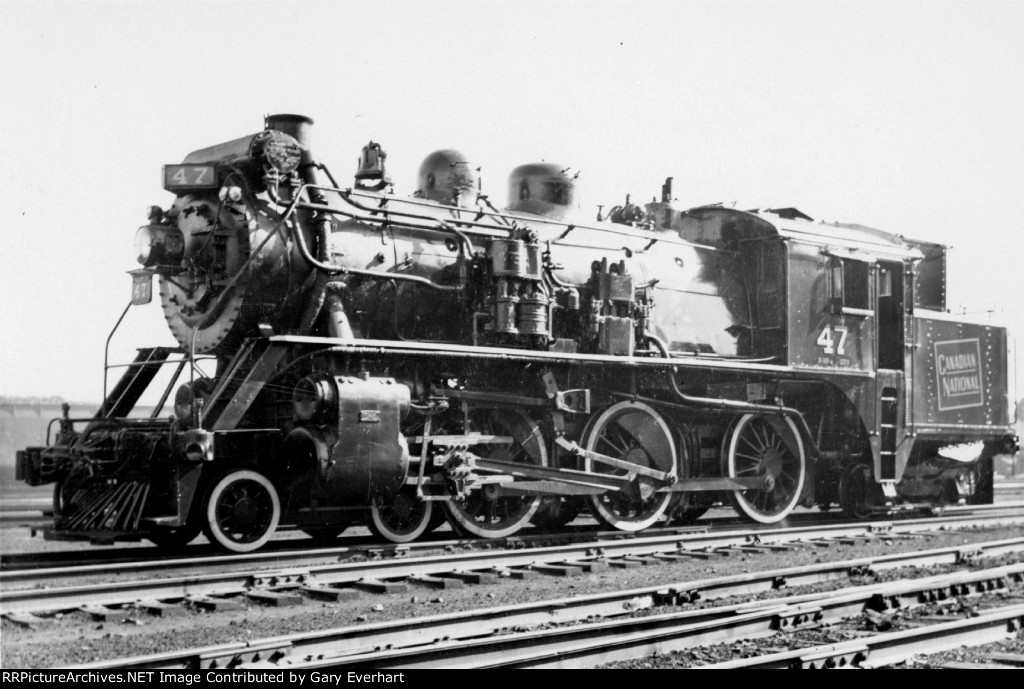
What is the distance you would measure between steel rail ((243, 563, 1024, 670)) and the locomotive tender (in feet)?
11.9

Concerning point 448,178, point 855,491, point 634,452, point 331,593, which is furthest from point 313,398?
point 855,491

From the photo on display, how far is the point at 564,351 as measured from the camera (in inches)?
425

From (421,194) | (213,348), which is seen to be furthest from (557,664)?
(421,194)

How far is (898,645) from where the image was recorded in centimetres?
548

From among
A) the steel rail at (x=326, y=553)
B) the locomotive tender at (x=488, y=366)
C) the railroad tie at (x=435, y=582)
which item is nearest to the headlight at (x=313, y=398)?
the locomotive tender at (x=488, y=366)

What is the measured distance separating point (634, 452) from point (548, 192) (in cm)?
297

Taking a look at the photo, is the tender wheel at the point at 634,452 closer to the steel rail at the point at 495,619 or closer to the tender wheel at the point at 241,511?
the steel rail at the point at 495,619

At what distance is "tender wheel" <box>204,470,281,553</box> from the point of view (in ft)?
28.2

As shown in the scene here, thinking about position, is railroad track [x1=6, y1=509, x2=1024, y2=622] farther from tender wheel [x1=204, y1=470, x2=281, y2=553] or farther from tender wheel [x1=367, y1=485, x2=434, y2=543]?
tender wheel [x1=367, y1=485, x2=434, y2=543]

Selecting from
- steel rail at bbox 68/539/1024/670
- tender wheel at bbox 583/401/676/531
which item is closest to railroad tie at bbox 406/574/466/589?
steel rail at bbox 68/539/1024/670

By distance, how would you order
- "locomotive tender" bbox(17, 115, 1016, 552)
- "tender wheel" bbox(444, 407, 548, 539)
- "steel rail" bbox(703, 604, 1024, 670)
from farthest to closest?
"tender wheel" bbox(444, 407, 548, 539) < "locomotive tender" bbox(17, 115, 1016, 552) < "steel rail" bbox(703, 604, 1024, 670)

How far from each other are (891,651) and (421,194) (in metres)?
7.61
